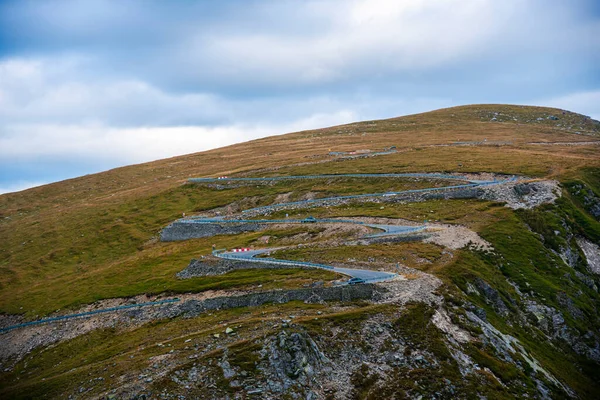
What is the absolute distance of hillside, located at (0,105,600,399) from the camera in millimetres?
43469

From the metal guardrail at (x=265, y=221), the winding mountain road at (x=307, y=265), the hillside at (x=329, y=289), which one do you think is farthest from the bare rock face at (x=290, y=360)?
the metal guardrail at (x=265, y=221)

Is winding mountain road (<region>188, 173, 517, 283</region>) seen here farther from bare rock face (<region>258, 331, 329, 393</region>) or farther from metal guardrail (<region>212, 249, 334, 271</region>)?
bare rock face (<region>258, 331, 329, 393</region>)

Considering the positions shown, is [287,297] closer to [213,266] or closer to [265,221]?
[213,266]

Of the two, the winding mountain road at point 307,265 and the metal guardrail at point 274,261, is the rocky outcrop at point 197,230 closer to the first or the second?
the winding mountain road at point 307,265

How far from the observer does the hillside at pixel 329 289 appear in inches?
1711

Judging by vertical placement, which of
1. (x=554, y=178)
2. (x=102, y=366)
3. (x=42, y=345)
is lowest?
(x=42, y=345)

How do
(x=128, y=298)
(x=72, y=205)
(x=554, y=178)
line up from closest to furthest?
(x=128, y=298)
(x=554, y=178)
(x=72, y=205)

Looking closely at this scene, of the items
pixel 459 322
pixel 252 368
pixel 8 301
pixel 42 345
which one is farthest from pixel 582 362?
pixel 8 301

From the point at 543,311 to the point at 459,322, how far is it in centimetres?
2025

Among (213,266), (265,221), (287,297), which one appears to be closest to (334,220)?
(265,221)

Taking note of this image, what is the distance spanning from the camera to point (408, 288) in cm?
5462

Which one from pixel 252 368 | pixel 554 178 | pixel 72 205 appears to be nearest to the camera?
pixel 252 368

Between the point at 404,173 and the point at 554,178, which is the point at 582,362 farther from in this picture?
the point at 404,173

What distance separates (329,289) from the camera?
5550 centimetres
